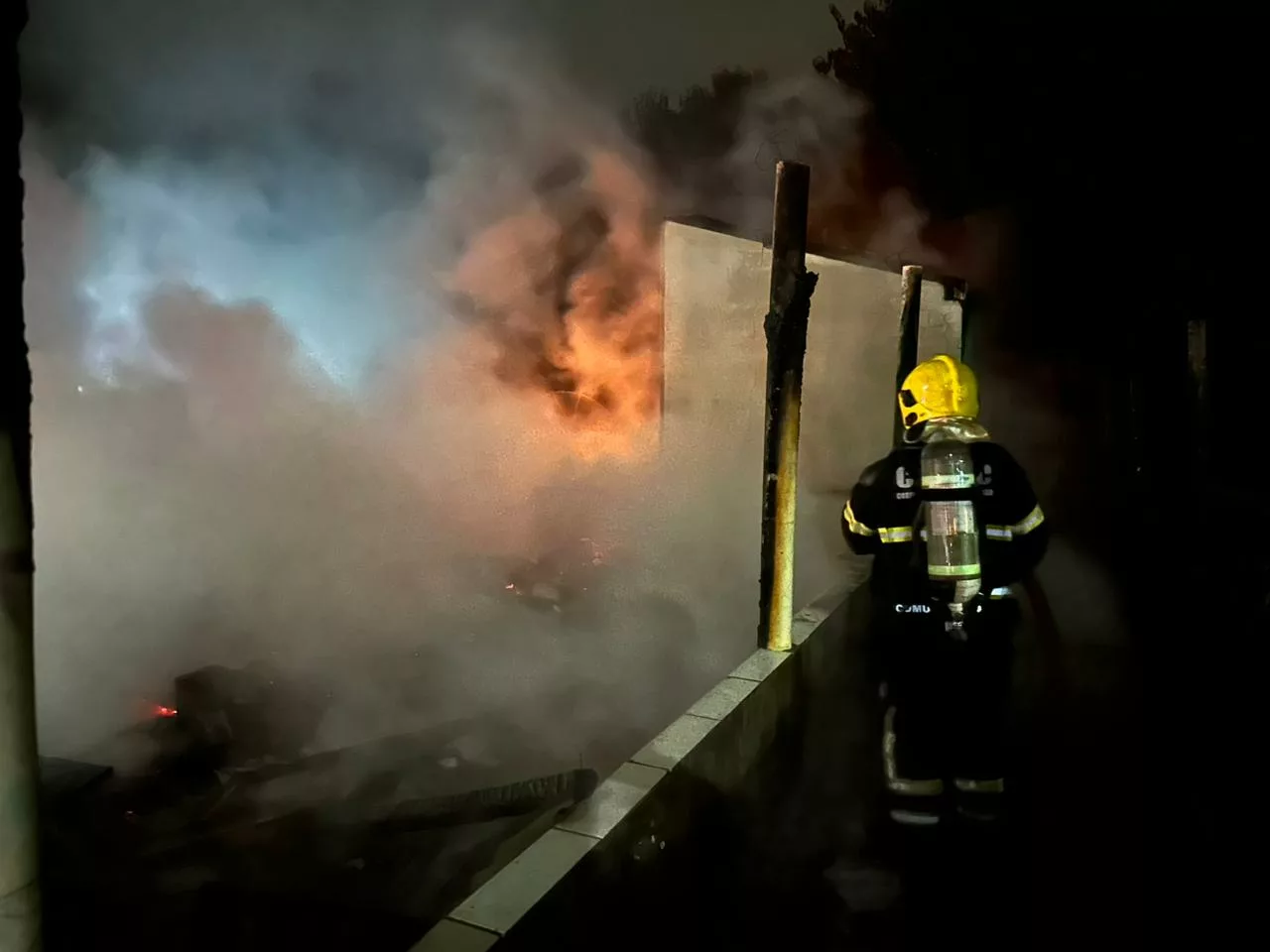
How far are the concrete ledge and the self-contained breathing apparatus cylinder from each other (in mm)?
1038

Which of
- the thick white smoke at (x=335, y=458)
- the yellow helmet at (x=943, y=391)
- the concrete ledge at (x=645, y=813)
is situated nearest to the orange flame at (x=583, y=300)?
the thick white smoke at (x=335, y=458)

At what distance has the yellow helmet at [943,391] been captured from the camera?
3.78m

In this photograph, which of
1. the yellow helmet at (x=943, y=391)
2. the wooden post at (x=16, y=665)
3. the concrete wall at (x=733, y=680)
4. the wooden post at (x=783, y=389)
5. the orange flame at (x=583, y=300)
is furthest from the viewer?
the orange flame at (x=583, y=300)

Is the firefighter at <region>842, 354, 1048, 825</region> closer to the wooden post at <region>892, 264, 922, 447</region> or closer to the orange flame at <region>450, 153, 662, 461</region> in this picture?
the wooden post at <region>892, 264, 922, 447</region>

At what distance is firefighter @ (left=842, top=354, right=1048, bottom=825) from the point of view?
3.52 metres

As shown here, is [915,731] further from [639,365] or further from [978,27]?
[639,365]

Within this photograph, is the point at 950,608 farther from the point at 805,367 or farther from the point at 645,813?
the point at 805,367

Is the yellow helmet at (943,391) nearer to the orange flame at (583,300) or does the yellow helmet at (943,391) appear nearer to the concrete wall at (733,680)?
the concrete wall at (733,680)

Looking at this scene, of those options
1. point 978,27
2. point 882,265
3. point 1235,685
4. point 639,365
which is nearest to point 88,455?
point 639,365

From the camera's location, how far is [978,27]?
19.5 ft

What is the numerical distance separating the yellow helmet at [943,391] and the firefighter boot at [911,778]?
142cm

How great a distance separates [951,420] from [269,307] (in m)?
13.2

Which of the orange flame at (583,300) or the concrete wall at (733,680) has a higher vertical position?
the orange flame at (583,300)

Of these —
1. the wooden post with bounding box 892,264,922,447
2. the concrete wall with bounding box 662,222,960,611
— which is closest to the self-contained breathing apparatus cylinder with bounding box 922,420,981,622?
the wooden post with bounding box 892,264,922,447
